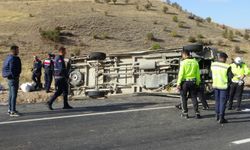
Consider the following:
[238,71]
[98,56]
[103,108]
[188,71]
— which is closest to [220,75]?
[188,71]

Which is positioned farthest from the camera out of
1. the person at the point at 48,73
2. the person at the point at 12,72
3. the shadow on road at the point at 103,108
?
the person at the point at 48,73

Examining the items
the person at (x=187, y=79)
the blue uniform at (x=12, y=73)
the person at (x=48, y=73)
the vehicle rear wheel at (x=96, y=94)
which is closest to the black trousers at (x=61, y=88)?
the blue uniform at (x=12, y=73)

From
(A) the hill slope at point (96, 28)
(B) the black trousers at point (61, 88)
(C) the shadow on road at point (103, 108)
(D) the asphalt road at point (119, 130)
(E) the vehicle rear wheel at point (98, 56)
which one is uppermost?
(A) the hill slope at point (96, 28)

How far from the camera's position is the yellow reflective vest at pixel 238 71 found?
606 inches

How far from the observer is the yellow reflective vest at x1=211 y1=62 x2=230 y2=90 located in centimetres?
1256

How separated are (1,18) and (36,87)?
66.8ft

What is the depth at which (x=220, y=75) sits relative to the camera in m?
12.6

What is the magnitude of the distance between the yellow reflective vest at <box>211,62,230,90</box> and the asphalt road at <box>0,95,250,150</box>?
0.88 m

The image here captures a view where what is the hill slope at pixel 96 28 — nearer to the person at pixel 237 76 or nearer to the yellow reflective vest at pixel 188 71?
the person at pixel 237 76

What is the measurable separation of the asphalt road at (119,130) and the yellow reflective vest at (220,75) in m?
0.88

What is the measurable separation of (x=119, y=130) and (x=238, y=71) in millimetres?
5545

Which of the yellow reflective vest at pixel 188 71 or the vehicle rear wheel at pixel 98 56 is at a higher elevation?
the vehicle rear wheel at pixel 98 56

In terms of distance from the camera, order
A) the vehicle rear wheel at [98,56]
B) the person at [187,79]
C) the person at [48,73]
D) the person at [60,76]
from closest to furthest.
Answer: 1. the person at [187,79]
2. the person at [60,76]
3. the vehicle rear wheel at [98,56]
4. the person at [48,73]

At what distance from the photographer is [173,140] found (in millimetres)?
10078
